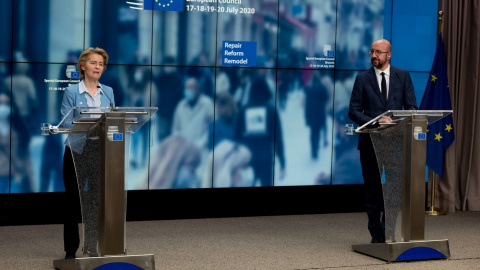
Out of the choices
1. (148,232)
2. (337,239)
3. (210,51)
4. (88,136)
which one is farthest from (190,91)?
(88,136)

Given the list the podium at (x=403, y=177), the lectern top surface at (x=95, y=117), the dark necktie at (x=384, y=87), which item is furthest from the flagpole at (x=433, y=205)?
the lectern top surface at (x=95, y=117)

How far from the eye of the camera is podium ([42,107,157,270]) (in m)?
5.16

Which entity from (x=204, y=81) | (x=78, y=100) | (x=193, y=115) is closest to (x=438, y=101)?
(x=204, y=81)

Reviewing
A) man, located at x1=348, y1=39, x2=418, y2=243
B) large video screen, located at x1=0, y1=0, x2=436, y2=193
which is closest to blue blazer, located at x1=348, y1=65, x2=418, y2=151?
man, located at x1=348, y1=39, x2=418, y2=243

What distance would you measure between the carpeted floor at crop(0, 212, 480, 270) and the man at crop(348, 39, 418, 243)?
1.41 feet

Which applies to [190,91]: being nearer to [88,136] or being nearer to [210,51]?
[210,51]

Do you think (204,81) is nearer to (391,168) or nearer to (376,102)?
(376,102)

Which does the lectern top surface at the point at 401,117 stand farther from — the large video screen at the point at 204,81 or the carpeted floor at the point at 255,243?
the large video screen at the point at 204,81

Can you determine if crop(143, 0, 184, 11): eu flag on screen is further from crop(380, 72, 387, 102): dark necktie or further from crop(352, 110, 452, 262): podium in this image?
crop(352, 110, 452, 262): podium

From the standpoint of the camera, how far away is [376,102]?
655cm

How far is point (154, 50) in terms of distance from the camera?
27.1 feet

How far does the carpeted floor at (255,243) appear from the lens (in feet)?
20.2

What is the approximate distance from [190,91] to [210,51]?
0.52m

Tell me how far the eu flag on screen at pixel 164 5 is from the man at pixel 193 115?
81 cm
